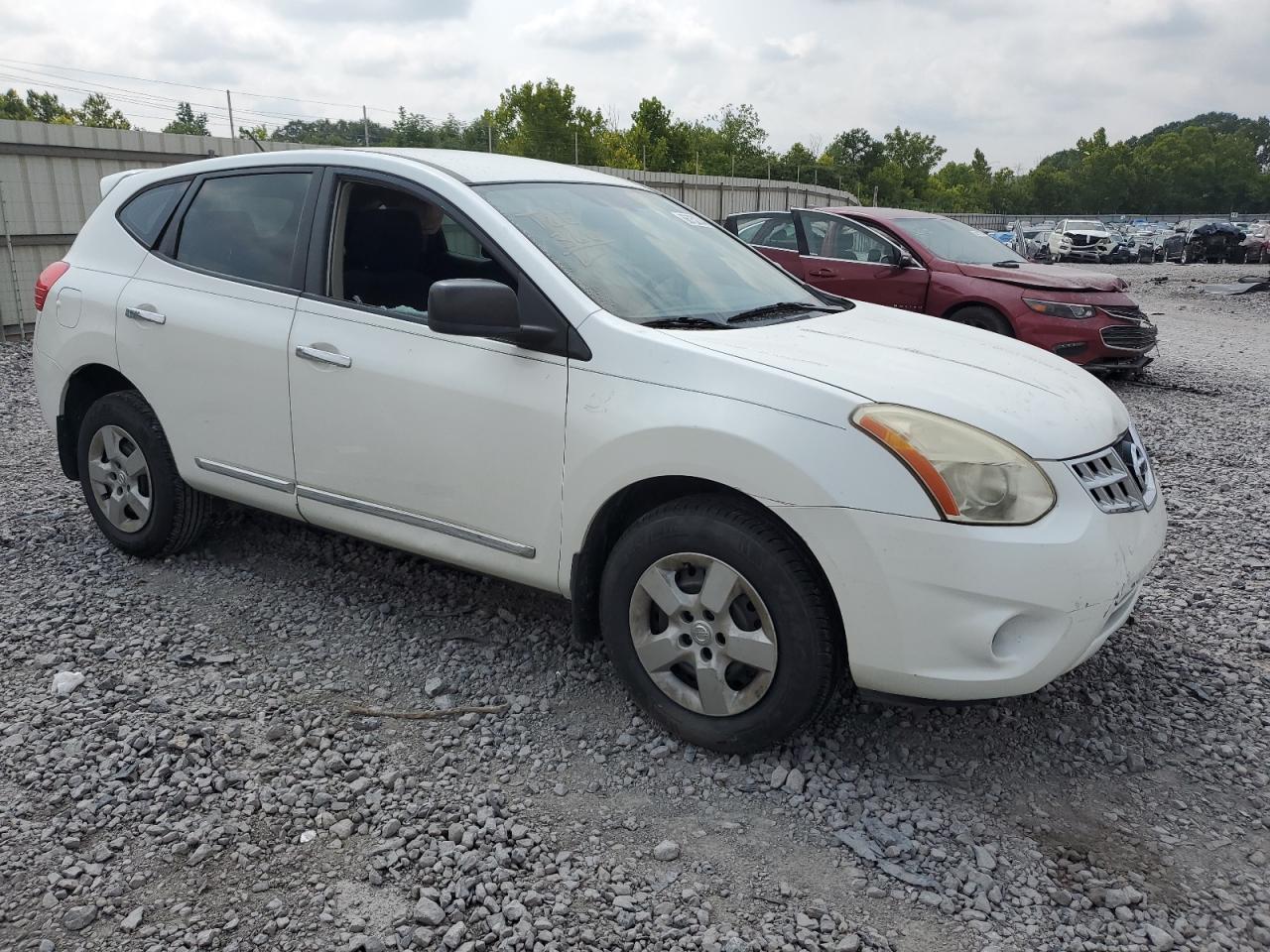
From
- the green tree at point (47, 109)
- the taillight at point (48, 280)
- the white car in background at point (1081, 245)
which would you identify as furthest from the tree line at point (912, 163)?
the taillight at point (48, 280)

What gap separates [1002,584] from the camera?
8.73 ft

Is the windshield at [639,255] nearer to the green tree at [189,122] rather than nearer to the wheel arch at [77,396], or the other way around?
the wheel arch at [77,396]

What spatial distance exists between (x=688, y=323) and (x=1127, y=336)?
299 inches

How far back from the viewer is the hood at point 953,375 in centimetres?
285

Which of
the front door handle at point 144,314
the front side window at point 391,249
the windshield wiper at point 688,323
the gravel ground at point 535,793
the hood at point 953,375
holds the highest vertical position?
the front side window at point 391,249

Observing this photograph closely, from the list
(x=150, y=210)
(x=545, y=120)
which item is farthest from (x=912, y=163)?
(x=150, y=210)

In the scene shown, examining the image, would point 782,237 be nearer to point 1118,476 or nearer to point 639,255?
point 639,255

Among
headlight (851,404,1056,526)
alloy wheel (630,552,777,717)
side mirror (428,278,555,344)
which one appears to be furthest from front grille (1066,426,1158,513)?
side mirror (428,278,555,344)

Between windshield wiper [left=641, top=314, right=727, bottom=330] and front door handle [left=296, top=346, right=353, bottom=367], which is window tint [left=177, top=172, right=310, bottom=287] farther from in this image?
windshield wiper [left=641, top=314, right=727, bottom=330]

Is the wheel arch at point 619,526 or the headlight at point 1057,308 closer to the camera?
the wheel arch at point 619,526

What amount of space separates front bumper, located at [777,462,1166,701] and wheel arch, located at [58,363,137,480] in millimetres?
3356

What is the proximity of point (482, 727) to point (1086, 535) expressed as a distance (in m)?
1.94

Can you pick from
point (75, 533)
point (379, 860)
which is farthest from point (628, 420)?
point (75, 533)

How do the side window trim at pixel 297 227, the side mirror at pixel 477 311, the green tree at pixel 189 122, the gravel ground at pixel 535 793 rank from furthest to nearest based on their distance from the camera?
the green tree at pixel 189 122, the side window trim at pixel 297 227, the side mirror at pixel 477 311, the gravel ground at pixel 535 793
